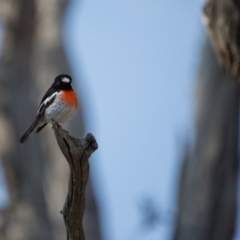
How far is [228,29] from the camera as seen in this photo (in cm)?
561

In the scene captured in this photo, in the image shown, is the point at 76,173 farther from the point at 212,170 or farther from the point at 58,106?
the point at 212,170

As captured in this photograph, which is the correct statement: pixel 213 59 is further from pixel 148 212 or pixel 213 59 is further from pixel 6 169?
pixel 6 169

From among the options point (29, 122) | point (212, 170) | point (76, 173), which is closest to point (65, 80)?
point (76, 173)

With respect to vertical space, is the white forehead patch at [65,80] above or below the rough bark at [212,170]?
above

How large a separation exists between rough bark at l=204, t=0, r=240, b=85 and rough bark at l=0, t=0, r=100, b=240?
4.07m

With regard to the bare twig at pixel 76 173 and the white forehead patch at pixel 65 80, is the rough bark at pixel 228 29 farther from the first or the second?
the bare twig at pixel 76 173

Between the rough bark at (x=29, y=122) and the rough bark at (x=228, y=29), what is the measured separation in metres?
4.07

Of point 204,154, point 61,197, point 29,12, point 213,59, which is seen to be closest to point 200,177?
point 204,154

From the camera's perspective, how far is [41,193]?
31.1 feet

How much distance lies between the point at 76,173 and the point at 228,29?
1.92 m

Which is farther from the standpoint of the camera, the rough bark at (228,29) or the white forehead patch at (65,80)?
the white forehead patch at (65,80)

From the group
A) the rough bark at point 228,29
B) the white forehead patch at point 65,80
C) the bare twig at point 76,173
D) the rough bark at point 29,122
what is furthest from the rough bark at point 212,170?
the bare twig at point 76,173

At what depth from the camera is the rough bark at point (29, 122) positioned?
30.5 ft

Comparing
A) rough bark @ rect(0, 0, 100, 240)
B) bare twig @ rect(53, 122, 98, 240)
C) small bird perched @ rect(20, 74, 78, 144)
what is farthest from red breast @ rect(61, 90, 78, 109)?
rough bark @ rect(0, 0, 100, 240)
